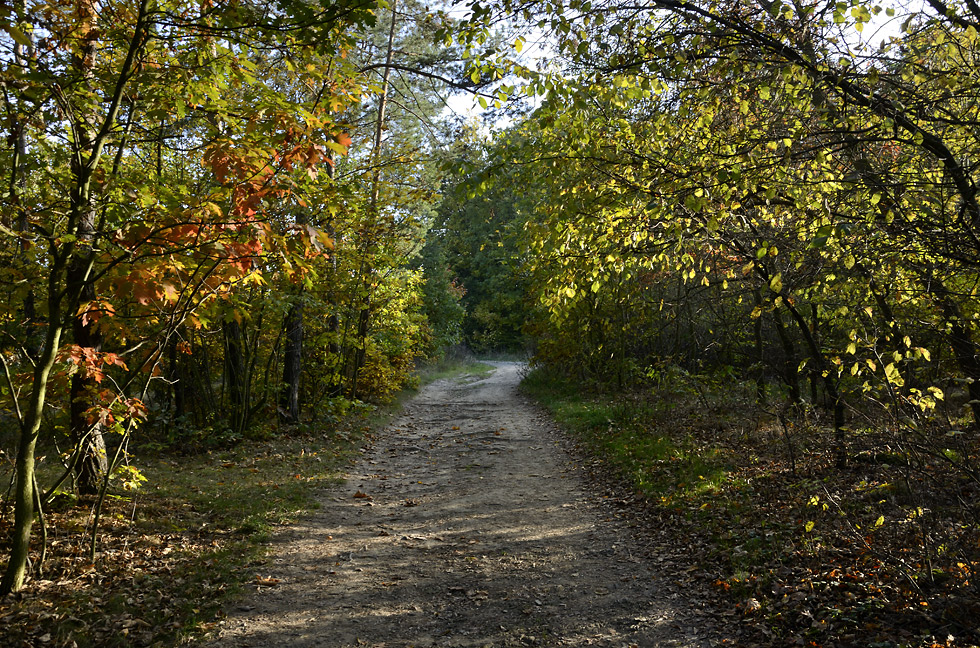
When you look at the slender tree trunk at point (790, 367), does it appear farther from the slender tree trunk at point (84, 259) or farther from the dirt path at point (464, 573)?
the slender tree trunk at point (84, 259)

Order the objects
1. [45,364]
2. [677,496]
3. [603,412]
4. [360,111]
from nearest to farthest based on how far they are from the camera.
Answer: [45,364]
[677,496]
[603,412]
[360,111]

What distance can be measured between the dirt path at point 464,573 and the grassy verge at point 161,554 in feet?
1.04

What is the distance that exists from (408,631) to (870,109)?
4.96 metres

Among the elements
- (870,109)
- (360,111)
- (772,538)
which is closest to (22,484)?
(772,538)

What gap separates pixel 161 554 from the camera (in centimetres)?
508

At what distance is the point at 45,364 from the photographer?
4.08m

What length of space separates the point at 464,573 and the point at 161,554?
105 inches

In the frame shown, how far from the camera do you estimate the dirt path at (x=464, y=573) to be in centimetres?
409

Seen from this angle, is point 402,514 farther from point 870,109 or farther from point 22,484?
point 870,109

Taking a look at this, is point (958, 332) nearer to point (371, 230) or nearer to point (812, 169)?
point (812, 169)

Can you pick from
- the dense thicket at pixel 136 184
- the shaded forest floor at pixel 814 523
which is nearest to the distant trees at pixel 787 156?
the shaded forest floor at pixel 814 523

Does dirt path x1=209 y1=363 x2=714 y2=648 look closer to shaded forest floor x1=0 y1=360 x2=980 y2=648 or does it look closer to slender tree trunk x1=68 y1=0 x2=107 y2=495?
shaded forest floor x1=0 y1=360 x2=980 y2=648

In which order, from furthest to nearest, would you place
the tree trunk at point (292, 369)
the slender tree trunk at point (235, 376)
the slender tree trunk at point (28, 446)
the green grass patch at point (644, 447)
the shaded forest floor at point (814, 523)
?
the tree trunk at point (292, 369), the slender tree trunk at point (235, 376), the green grass patch at point (644, 447), the slender tree trunk at point (28, 446), the shaded forest floor at point (814, 523)

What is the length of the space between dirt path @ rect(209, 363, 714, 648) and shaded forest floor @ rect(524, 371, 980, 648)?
0.51 metres
